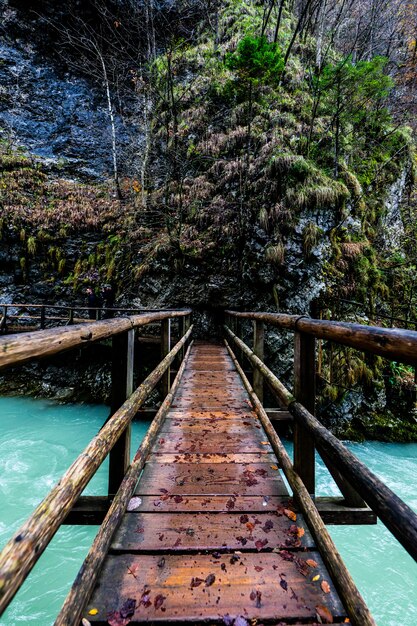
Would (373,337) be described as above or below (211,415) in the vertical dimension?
above

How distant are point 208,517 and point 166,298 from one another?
323 inches

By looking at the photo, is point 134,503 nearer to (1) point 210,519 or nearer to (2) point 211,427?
(1) point 210,519

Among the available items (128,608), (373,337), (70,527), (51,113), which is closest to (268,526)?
(128,608)

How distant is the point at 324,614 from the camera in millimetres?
1062

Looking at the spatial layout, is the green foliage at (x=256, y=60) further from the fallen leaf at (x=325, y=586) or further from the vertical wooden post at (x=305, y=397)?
the fallen leaf at (x=325, y=586)

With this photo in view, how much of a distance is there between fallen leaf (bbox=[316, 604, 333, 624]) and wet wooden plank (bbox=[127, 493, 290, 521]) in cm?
59

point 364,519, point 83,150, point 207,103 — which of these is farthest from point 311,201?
Answer: point 83,150

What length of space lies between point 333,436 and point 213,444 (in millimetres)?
1461

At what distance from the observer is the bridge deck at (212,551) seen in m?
1.10

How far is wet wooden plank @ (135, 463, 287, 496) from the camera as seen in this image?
187 centimetres

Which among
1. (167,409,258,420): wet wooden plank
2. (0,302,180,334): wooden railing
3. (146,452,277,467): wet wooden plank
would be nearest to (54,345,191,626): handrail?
(146,452,277,467): wet wooden plank

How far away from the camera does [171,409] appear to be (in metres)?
3.34

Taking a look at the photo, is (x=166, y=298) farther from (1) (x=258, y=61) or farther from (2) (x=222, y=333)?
(1) (x=258, y=61)

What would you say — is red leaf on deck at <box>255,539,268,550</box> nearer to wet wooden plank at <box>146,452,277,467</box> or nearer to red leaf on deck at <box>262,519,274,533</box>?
red leaf on deck at <box>262,519,274,533</box>
